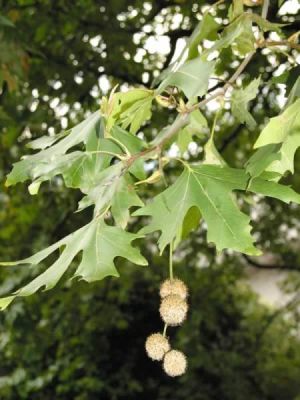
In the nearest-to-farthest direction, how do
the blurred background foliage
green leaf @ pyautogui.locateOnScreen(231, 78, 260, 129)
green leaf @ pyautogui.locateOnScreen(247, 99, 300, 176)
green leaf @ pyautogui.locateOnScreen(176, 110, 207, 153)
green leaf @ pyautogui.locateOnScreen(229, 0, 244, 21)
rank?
1. green leaf @ pyautogui.locateOnScreen(247, 99, 300, 176)
2. green leaf @ pyautogui.locateOnScreen(229, 0, 244, 21)
3. green leaf @ pyautogui.locateOnScreen(231, 78, 260, 129)
4. green leaf @ pyautogui.locateOnScreen(176, 110, 207, 153)
5. the blurred background foliage

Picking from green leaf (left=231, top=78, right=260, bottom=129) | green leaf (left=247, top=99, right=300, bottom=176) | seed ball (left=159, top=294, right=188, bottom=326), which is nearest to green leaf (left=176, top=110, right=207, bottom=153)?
green leaf (left=231, top=78, right=260, bottom=129)

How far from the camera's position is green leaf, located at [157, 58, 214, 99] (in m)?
1.35

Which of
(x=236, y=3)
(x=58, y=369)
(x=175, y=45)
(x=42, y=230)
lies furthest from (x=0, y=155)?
(x=236, y=3)

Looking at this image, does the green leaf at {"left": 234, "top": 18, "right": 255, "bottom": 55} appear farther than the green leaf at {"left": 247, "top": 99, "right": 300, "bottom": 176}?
Yes

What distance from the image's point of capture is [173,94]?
159 centimetres

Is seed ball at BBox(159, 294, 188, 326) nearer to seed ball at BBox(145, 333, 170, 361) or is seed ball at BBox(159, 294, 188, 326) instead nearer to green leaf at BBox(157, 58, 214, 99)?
seed ball at BBox(145, 333, 170, 361)

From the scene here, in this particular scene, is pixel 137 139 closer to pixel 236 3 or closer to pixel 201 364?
pixel 236 3

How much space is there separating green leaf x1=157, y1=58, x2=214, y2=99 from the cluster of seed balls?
41 cm

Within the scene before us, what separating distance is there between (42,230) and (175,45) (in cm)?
181

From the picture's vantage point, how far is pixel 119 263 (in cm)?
322

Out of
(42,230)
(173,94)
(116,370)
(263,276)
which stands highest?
(173,94)

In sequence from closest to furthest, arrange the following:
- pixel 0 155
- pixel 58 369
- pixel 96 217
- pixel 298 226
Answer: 1. pixel 96 217
2. pixel 0 155
3. pixel 58 369
4. pixel 298 226

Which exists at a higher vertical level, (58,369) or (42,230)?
(42,230)

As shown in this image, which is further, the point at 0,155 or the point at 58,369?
the point at 58,369
